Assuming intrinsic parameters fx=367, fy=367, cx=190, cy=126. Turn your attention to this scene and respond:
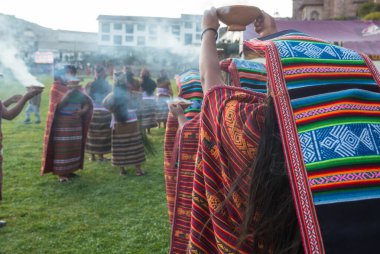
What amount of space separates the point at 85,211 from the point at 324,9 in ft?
120

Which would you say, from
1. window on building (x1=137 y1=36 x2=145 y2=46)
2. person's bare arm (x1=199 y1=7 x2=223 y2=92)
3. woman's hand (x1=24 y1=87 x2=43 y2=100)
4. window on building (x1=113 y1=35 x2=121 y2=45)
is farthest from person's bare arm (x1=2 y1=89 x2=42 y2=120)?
window on building (x1=113 y1=35 x2=121 y2=45)

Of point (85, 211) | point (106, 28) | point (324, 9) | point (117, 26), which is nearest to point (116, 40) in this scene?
point (106, 28)

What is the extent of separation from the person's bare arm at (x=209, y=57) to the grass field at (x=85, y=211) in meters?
2.83

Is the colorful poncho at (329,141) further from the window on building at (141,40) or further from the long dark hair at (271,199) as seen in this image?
the window on building at (141,40)

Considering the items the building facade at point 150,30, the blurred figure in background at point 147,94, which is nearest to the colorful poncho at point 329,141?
the building facade at point 150,30

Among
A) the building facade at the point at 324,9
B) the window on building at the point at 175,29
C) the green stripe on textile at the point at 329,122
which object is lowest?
the green stripe on textile at the point at 329,122

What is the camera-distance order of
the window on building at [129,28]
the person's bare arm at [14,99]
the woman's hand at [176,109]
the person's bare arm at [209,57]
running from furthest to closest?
the window on building at [129,28] → the person's bare arm at [14,99] → the woman's hand at [176,109] → the person's bare arm at [209,57]

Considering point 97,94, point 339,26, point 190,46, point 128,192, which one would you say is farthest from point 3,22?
point 339,26

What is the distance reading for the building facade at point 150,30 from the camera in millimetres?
7283

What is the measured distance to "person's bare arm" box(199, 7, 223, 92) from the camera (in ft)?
4.45

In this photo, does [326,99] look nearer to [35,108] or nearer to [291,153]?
[291,153]

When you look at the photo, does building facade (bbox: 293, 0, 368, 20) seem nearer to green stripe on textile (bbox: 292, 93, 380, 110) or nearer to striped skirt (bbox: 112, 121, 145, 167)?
striped skirt (bbox: 112, 121, 145, 167)

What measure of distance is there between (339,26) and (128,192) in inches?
378

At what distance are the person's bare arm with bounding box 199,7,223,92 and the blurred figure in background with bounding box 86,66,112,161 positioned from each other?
6.46 metres
